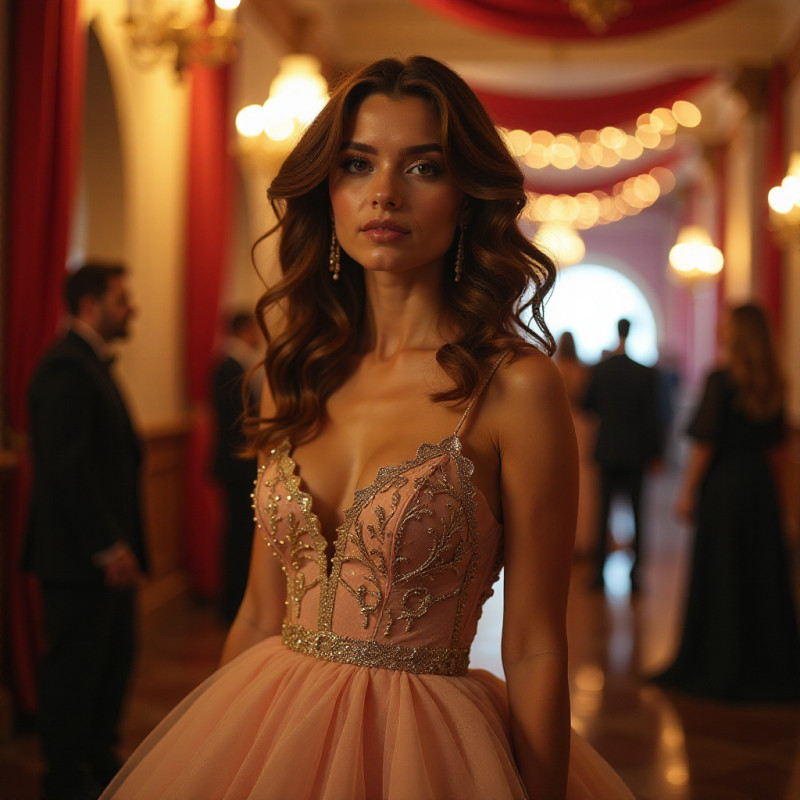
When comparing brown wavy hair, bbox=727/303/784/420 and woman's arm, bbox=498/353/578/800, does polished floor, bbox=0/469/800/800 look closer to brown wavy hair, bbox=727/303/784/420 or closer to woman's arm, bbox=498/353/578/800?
brown wavy hair, bbox=727/303/784/420

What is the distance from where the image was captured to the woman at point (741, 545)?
15.5 feet

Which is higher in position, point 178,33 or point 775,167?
point 775,167

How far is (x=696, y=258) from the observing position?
1246cm

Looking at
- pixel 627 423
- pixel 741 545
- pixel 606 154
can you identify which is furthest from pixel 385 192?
pixel 606 154

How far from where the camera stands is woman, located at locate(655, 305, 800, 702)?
186 inches

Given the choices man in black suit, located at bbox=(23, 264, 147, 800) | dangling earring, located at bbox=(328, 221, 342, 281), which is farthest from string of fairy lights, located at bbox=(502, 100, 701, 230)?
dangling earring, located at bbox=(328, 221, 342, 281)

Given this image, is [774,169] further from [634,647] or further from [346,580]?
[346,580]

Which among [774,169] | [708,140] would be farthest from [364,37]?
[708,140]

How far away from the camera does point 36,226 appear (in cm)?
379

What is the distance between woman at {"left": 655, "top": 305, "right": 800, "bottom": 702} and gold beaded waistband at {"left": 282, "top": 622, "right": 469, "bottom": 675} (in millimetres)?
3465

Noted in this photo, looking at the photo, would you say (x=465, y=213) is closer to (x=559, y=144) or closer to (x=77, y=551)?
(x=77, y=551)

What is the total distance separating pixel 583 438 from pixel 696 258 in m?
5.23

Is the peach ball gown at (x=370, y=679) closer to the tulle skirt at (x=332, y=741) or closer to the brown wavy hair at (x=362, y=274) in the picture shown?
the tulle skirt at (x=332, y=741)

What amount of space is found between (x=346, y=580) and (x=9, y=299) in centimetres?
262
